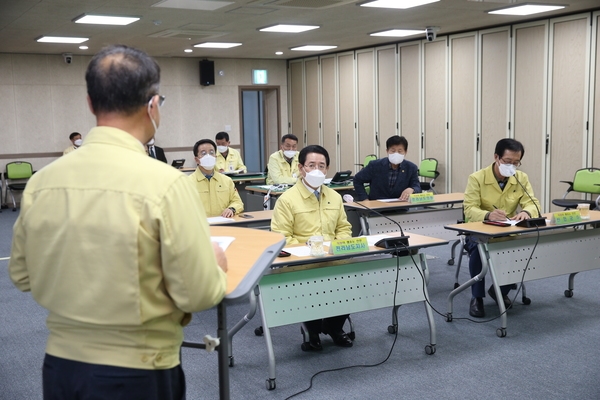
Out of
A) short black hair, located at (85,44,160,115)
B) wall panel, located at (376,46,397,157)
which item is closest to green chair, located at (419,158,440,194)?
wall panel, located at (376,46,397,157)

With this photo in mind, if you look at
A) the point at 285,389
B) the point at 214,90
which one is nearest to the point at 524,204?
the point at 285,389

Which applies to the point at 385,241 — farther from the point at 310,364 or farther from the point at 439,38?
the point at 439,38

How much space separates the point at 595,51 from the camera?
23.9ft

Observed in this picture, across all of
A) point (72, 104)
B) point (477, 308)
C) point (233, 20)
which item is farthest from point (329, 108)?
point (477, 308)

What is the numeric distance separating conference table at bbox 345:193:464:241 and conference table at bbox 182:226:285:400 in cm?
344

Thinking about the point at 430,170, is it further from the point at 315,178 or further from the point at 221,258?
the point at 221,258

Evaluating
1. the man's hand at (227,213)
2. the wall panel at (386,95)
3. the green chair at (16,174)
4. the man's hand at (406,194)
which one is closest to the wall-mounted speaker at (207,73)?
the wall panel at (386,95)

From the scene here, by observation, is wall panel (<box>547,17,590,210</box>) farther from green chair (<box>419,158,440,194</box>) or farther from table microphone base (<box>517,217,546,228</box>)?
table microphone base (<box>517,217,546,228</box>)

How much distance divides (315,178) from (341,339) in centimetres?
99

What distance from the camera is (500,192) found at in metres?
4.59

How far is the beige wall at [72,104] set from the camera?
35.7 feet

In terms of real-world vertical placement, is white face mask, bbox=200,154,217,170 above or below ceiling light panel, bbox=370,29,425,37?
below

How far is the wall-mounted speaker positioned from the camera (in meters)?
12.1

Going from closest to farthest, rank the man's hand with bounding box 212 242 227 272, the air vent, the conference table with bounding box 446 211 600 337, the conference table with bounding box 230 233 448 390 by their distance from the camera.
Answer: the man's hand with bounding box 212 242 227 272 → the conference table with bounding box 230 233 448 390 → the conference table with bounding box 446 211 600 337 → the air vent
